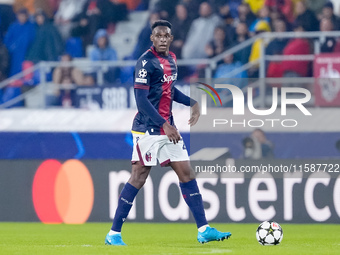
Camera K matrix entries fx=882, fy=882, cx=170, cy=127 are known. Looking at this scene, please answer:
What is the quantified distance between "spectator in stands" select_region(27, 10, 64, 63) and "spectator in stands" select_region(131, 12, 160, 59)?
1512 millimetres

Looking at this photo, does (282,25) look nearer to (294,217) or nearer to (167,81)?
(294,217)

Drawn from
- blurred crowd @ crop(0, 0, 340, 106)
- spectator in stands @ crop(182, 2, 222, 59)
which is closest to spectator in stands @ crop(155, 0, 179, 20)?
blurred crowd @ crop(0, 0, 340, 106)

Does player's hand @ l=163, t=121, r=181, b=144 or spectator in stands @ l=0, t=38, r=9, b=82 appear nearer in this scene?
player's hand @ l=163, t=121, r=181, b=144

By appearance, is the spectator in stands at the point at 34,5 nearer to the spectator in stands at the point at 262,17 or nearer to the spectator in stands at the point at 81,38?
the spectator in stands at the point at 81,38

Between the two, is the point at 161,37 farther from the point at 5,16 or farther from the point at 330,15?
the point at 5,16

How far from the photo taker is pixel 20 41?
647 inches

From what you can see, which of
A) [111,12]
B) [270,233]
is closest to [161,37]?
[270,233]

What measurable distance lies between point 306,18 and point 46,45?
4.93 metres

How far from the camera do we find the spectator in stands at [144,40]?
603 inches

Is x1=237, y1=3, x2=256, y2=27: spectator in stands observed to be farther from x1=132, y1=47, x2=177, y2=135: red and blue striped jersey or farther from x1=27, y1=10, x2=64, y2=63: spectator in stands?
x1=132, y1=47, x2=177, y2=135: red and blue striped jersey

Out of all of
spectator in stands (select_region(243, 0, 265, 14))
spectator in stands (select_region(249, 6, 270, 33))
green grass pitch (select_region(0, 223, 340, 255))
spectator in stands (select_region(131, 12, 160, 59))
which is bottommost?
green grass pitch (select_region(0, 223, 340, 255))

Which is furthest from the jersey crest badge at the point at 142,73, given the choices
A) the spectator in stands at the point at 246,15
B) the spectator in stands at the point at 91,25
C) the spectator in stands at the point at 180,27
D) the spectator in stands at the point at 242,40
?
the spectator in stands at the point at 91,25

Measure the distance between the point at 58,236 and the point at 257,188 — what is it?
8.99 ft

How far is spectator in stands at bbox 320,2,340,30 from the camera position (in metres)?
13.5
